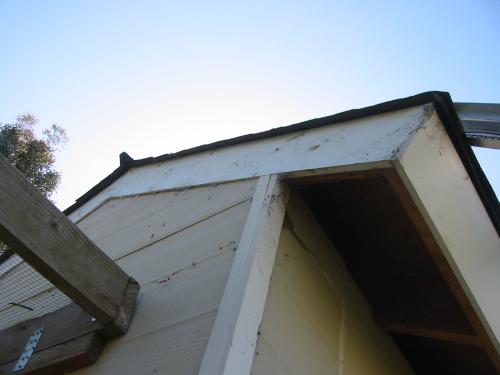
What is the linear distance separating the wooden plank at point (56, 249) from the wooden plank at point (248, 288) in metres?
0.38

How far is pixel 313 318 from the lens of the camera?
1478mm

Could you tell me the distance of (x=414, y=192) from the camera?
4.19ft

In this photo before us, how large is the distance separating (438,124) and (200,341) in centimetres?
107

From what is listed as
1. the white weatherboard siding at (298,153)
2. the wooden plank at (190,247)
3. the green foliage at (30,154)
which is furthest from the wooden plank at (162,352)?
the green foliage at (30,154)

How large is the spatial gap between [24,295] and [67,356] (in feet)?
2.65

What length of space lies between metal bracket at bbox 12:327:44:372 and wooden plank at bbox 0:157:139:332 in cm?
40

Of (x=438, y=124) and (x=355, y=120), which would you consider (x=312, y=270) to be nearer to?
(x=355, y=120)

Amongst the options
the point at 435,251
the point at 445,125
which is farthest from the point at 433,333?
the point at 445,125

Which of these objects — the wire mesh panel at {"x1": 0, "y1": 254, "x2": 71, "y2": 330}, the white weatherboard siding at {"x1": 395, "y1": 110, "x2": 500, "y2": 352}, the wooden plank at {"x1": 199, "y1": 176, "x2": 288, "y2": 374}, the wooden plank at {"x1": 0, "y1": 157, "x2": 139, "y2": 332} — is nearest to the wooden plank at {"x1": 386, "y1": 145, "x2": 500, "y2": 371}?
the white weatherboard siding at {"x1": 395, "y1": 110, "x2": 500, "y2": 352}

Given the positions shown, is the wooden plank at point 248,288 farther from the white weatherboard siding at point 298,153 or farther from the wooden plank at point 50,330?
the wooden plank at point 50,330

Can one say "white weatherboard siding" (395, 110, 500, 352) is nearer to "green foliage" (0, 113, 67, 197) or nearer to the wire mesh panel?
the wire mesh panel

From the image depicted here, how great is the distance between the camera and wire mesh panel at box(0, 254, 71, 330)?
1.66 m

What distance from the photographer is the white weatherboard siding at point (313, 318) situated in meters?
1.24

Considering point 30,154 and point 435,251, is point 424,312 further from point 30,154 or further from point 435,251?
point 30,154
